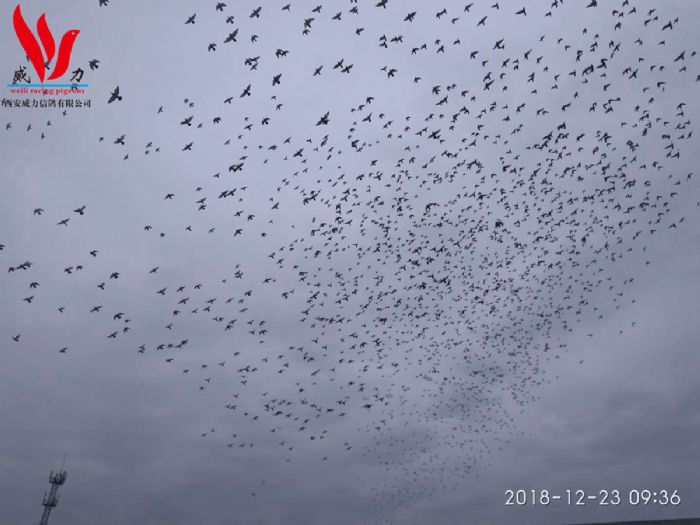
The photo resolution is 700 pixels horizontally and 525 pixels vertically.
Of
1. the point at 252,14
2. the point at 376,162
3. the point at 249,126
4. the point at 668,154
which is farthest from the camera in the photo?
the point at 376,162

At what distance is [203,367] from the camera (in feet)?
159

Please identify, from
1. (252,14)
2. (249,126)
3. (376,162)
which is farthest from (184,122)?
(376,162)

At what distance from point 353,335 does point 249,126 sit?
2015cm

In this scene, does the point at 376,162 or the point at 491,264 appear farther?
the point at 491,264

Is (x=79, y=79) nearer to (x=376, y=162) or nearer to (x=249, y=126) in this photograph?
(x=249, y=126)

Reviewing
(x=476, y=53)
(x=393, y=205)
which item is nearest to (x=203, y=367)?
(x=393, y=205)

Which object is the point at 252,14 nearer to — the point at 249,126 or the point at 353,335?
the point at 249,126

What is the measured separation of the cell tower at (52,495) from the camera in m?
102

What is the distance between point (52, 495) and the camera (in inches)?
4104

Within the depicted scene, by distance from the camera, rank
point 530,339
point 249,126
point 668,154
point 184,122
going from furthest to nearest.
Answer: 1. point 530,339
2. point 668,154
3. point 249,126
4. point 184,122

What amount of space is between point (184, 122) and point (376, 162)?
1414 centimetres

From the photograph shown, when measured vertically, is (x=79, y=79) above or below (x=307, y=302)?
above

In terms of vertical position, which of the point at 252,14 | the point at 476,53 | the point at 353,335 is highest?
the point at 476,53

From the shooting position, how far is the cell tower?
4018 inches
